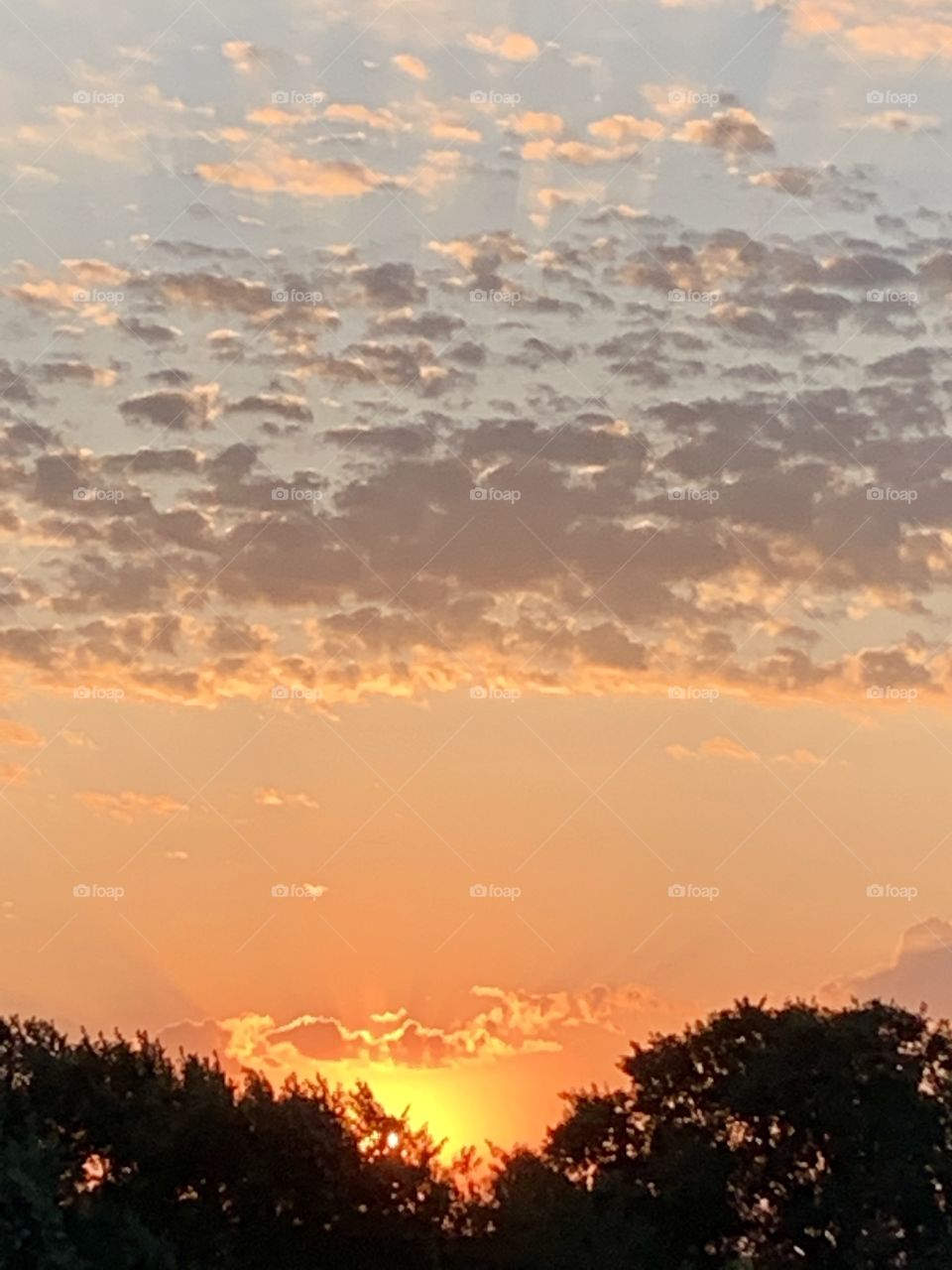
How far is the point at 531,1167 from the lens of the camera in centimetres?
6844

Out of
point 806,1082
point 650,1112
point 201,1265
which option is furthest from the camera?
point 650,1112

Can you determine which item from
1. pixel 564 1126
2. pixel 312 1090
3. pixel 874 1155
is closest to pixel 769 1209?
pixel 874 1155

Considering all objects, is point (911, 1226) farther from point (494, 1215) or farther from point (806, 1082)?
point (494, 1215)

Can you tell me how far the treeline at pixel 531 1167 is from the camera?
56844 mm

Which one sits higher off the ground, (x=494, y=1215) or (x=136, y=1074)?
(x=136, y=1074)

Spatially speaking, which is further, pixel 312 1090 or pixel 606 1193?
pixel 606 1193

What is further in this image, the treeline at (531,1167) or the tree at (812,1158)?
the tree at (812,1158)

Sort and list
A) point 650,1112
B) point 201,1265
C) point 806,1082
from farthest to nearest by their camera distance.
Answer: point 650,1112, point 806,1082, point 201,1265

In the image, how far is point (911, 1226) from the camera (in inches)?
2469

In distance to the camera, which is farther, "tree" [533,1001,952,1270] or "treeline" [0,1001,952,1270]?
"tree" [533,1001,952,1270]

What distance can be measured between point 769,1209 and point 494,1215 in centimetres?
1026

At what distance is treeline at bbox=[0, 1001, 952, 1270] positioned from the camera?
56.8 meters

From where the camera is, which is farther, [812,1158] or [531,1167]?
[531,1167]

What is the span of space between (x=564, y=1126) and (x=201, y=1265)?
67.6 ft
